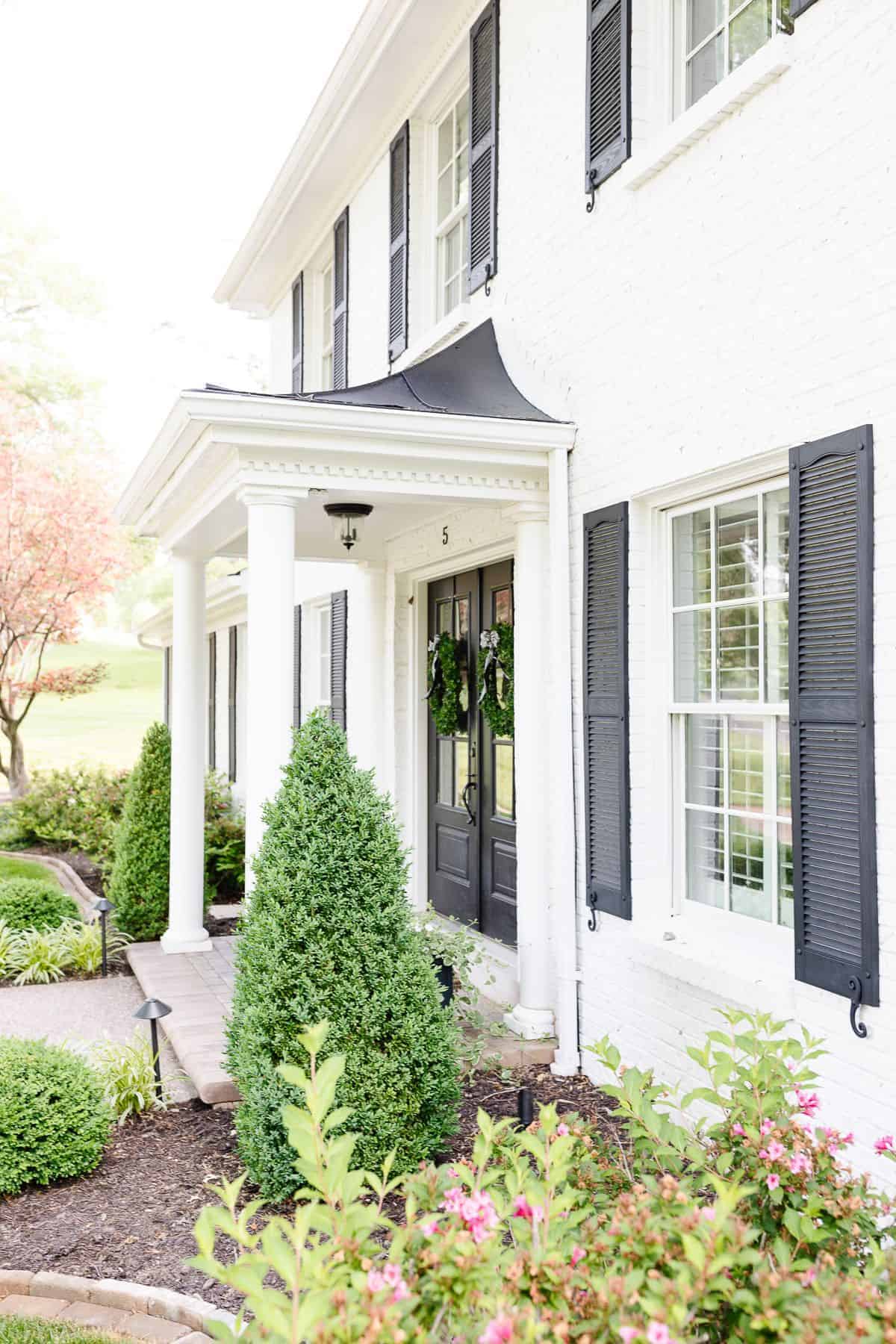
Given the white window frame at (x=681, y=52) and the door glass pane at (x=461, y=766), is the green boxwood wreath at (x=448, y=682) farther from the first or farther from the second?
the white window frame at (x=681, y=52)

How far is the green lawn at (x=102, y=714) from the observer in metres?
36.8

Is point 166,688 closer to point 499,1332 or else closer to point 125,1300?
point 125,1300

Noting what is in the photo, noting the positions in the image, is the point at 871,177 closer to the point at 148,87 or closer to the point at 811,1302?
the point at 811,1302

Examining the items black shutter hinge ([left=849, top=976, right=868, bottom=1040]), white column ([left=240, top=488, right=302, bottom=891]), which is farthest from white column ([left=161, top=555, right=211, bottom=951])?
black shutter hinge ([left=849, top=976, right=868, bottom=1040])

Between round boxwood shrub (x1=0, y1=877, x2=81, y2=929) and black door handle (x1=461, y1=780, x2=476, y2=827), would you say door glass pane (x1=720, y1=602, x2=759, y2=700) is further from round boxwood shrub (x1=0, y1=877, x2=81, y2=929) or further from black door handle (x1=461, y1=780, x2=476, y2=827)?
round boxwood shrub (x1=0, y1=877, x2=81, y2=929)

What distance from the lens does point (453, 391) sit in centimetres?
559

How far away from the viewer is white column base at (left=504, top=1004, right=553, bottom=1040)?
18.2 ft

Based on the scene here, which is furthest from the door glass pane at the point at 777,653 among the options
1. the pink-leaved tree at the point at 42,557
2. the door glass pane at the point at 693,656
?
the pink-leaved tree at the point at 42,557

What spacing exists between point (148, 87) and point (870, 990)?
37.7 metres

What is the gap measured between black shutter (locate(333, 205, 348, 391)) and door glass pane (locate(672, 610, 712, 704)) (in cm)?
553

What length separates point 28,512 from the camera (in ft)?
53.7

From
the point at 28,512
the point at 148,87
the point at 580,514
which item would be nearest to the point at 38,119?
the point at 148,87

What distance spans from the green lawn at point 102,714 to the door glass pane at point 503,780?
1036 inches

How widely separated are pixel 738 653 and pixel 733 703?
21cm
